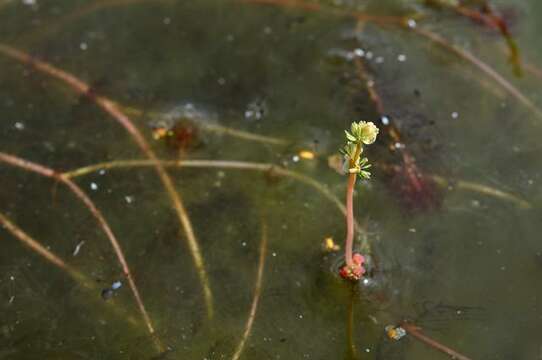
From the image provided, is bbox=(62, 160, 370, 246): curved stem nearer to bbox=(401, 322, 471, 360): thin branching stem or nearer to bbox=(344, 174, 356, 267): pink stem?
bbox=(344, 174, 356, 267): pink stem

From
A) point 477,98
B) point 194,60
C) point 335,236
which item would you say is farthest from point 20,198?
point 477,98

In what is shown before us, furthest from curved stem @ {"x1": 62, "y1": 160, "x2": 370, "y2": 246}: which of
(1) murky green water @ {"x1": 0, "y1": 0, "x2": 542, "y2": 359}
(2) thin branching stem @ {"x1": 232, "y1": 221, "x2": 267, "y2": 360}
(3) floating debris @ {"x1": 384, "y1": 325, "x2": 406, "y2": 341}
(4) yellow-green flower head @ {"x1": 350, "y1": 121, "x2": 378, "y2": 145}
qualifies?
(4) yellow-green flower head @ {"x1": 350, "y1": 121, "x2": 378, "y2": 145}

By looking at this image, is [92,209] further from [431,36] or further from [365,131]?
[431,36]

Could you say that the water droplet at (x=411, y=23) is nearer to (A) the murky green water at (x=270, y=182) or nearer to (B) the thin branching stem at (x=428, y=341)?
(A) the murky green water at (x=270, y=182)

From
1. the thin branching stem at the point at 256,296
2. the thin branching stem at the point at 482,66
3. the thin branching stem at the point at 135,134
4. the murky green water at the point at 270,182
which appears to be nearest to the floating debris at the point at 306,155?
the murky green water at the point at 270,182

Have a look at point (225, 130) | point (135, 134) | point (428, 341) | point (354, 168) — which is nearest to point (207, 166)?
point (225, 130)

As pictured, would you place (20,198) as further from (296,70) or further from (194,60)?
(296,70)
